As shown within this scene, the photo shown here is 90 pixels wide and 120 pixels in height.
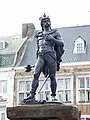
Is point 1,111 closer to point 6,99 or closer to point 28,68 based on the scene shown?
point 6,99

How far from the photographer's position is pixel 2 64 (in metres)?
34.9

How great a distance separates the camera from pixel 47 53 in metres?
12.6

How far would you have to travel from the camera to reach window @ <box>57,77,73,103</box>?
106 ft

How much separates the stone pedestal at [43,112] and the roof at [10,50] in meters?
22.7

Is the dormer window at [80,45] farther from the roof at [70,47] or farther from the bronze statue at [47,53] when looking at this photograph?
the bronze statue at [47,53]

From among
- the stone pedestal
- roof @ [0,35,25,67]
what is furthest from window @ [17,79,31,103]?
the stone pedestal

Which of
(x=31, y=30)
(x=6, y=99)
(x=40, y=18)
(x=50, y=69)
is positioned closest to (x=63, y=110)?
(x=50, y=69)

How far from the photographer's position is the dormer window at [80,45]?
33.6 meters

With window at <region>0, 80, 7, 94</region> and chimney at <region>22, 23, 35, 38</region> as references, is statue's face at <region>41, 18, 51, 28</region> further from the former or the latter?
chimney at <region>22, 23, 35, 38</region>

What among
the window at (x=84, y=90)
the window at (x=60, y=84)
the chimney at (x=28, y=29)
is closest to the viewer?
the window at (x=84, y=90)

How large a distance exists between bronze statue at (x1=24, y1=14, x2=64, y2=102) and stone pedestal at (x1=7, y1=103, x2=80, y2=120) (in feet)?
2.57

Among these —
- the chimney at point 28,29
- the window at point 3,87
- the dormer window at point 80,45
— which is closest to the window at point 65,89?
the dormer window at point 80,45

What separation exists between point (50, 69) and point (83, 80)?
1967 cm

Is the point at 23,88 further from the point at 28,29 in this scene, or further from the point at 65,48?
the point at 28,29
